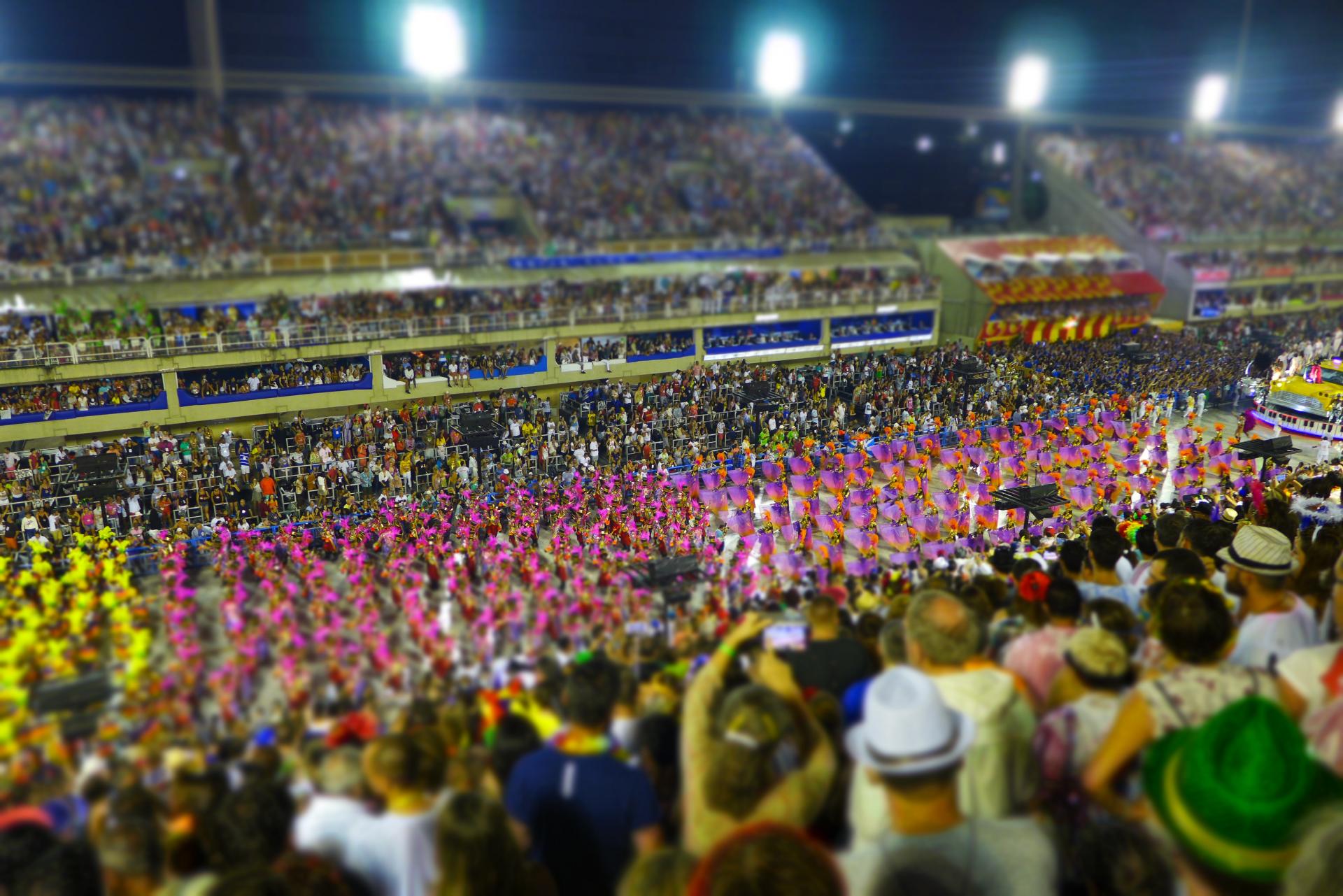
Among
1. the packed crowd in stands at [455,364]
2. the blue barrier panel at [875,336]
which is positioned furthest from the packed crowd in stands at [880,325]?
the packed crowd in stands at [455,364]

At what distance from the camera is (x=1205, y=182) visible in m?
46.4

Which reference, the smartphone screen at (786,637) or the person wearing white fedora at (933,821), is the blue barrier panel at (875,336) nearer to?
the smartphone screen at (786,637)

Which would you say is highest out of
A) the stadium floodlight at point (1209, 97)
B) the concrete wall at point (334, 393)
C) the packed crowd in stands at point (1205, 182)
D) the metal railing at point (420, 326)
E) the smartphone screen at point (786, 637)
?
the stadium floodlight at point (1209, 97)

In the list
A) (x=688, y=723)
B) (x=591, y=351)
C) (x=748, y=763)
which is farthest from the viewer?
(x=591, y=351)

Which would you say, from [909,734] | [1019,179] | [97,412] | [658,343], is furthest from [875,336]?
[909,734]

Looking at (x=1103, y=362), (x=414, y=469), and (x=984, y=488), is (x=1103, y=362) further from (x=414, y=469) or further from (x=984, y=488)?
(x=414, y=469)

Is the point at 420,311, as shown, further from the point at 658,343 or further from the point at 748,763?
the point at 748,763

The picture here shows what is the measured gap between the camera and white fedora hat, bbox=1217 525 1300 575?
430 centimetres

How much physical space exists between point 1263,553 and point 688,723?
316cm

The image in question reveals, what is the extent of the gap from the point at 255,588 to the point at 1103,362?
2216cm

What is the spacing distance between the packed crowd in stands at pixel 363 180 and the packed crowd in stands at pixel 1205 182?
14235mm

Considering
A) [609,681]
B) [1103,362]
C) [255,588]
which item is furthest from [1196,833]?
[1103,362]

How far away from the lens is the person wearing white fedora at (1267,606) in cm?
423

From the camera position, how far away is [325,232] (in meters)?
27.7
